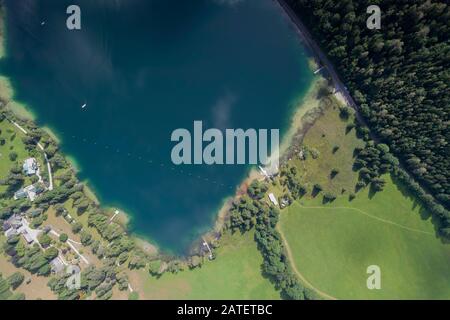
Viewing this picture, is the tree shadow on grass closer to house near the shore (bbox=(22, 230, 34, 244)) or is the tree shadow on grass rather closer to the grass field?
the grass field

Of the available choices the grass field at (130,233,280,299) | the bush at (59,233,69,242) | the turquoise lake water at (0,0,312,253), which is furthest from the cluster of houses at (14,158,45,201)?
the grass field at (130,233,280,299)

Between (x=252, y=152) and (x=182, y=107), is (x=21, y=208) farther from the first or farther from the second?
(x=252, y=152)

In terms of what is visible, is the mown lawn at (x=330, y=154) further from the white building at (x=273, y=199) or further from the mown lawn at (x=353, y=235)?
the white building at (x=273, y=199)

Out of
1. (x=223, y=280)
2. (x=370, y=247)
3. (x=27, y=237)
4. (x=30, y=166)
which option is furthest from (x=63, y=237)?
(x=370, y=247)

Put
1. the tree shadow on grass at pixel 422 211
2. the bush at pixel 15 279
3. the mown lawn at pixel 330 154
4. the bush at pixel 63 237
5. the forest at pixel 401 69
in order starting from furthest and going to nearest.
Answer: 1. the bush at pixel 63 237
2. the bush at pixel 15 279
3. the mown lawn at pixel 330 154
4. the tree shadow on grass at pixel 422 211
5. the forest at pixel 401 69

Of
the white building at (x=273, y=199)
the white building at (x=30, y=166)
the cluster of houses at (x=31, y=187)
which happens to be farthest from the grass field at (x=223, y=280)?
the white building at (x=30, y=166)
